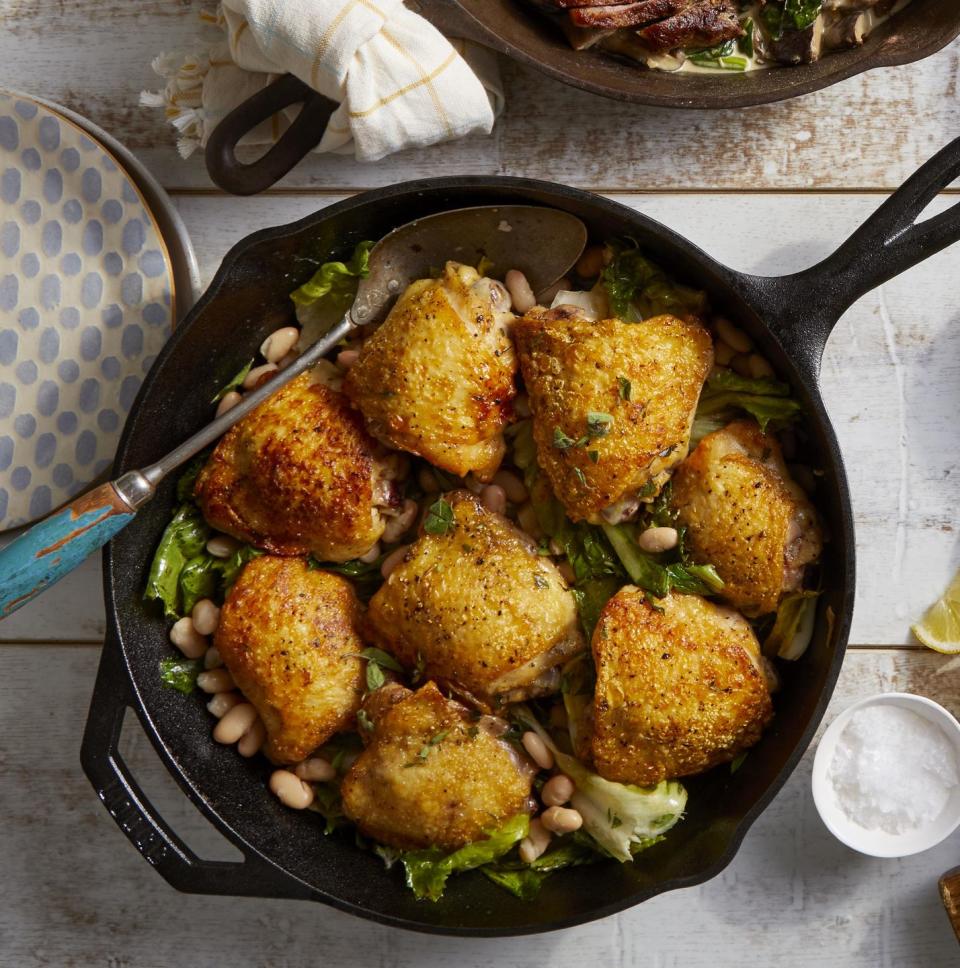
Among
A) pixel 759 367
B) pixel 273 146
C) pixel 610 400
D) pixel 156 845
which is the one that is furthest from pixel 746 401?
pixel 156 845

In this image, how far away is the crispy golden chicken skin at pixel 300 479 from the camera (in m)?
2.67

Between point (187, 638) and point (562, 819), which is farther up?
point (187, 638)

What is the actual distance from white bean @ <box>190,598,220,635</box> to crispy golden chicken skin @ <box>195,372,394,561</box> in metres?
0.23

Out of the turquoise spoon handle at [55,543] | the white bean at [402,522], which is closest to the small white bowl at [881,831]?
the white bean at [402,522]

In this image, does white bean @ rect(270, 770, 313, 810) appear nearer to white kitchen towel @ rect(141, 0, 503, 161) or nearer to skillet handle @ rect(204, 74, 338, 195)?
skillet handle @ rect(204, 74, 338, 195)

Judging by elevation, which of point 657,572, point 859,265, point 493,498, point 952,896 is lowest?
point 952,896

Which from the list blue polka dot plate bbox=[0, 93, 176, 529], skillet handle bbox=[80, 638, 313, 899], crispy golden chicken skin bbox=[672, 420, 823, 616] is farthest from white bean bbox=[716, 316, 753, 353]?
skillet handle bbox=[80, 638, 313, 899]

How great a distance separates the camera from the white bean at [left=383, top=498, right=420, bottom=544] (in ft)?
9.30

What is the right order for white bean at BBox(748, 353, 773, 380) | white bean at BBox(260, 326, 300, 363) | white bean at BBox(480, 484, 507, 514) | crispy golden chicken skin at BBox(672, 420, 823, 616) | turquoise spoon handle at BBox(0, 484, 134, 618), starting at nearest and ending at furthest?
turquoise spoon handle at BBox(0, 484, 134, 618) < crispy golden chicken skin at BBox(672, 420, 823, 616) < white bean at BBox(748, 353, 773, 380) < white bean at BBox(480, 484, 507, 514) < white bean at BBox(260, 326, 300, 363)

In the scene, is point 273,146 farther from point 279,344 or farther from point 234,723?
point 234,723

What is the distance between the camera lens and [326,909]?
3148 mm

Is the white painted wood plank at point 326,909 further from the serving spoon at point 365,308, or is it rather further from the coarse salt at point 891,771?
the serving spoon at point 365,308

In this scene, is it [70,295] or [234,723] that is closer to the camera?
[234,723]

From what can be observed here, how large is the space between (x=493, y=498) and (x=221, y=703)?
1000mm
